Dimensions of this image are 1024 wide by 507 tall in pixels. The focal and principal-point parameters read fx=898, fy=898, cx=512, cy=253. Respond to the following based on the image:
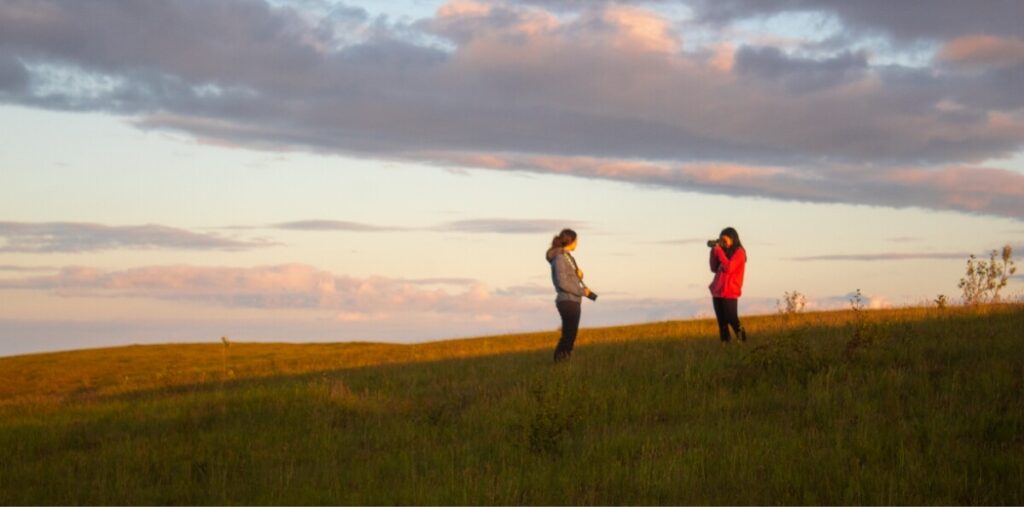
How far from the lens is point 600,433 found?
1184 cm

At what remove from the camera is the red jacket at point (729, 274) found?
18.4 m

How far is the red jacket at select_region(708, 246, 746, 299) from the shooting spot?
1841cm

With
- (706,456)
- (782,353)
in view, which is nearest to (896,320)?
(782,353)

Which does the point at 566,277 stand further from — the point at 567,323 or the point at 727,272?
the point at 727,272

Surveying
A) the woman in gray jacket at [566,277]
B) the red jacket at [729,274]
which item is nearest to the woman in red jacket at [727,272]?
the red jacket at [729,274]

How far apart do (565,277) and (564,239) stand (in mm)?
775

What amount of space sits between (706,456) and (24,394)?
21833 millimetres

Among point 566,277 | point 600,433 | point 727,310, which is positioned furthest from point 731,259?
point 600,433

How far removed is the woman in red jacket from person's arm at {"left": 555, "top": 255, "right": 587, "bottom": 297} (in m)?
2.85

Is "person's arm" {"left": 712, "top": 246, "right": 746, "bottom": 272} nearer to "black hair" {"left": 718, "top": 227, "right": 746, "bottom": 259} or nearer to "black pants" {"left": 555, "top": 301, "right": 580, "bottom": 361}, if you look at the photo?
"black hair" {"left": 718, "top": 227, "right": 746, "bottom": 259}

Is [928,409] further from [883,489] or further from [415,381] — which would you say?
[415,381]

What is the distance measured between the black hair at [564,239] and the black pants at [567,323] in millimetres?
1177

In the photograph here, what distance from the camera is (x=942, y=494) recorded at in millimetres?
8570

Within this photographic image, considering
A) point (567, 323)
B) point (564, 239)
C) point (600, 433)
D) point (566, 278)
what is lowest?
point (600, 433)
